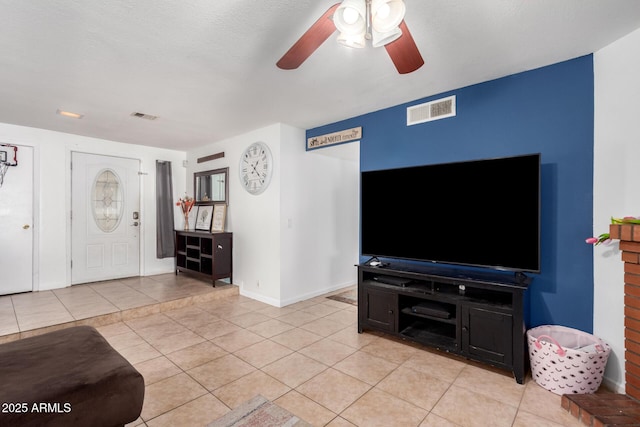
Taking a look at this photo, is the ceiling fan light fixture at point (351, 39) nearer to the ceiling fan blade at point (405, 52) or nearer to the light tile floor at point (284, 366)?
the ceiling fan blade at point (405, 52)

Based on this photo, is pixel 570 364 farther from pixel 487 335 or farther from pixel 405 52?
pixel 405 52

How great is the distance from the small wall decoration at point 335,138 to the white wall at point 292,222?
183 mm

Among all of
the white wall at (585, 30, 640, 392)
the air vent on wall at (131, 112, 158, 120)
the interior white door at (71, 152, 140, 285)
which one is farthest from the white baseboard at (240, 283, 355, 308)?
the white wall at (585, 30, 640, 392)

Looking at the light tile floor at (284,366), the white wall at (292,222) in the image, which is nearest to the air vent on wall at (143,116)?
the white wall at (292,222)

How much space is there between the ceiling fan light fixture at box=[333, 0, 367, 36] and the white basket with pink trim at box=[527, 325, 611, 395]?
2.33 m

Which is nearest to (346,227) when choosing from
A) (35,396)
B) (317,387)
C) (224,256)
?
(224,256)

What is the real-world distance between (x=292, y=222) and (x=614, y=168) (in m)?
3.23

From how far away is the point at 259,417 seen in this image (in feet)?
6.09

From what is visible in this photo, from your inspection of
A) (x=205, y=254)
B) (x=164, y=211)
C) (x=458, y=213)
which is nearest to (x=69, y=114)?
(x=164, y=211)

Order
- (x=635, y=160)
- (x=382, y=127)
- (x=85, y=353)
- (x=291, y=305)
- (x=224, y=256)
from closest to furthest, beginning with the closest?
(x=85, y=353)
(x=635, y=160)
(x=382, y=127)
(x=291, y=305)
(x=224, y=256)

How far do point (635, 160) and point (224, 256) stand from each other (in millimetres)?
4535

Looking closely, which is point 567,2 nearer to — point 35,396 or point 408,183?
point 408,183

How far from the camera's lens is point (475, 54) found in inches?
90.7

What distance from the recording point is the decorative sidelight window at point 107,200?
4.94 metres
